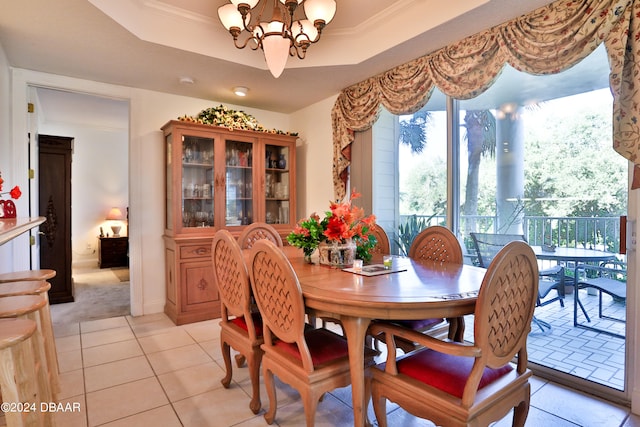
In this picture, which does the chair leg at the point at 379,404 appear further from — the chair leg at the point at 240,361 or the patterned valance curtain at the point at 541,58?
the patterned valance curtain at the point at 541,58

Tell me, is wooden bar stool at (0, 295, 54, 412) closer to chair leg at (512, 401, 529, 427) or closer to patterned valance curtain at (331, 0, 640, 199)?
chair leg at (512, 401, 529, 427)

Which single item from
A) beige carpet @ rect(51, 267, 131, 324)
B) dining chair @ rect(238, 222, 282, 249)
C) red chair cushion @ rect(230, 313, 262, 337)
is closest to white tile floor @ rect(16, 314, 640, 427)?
red chair cushion @ rect(230, 313, 262, 337)

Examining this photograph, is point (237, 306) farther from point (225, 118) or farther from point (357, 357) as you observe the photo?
point (225, 118)

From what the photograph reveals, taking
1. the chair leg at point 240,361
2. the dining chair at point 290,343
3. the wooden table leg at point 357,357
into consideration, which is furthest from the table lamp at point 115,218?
the wooden table leg at point 357,357

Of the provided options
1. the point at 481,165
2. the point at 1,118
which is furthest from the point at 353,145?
the point at 1,118

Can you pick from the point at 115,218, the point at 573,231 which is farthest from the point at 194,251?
the point at 115,218

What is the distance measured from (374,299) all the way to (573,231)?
1.78 metres

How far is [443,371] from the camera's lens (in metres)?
1.46

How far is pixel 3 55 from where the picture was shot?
9.07 feet

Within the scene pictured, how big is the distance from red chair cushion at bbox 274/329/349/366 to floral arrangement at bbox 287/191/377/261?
56 cm

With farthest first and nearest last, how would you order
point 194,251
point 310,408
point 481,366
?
point 194,251 → point 310,408 → point 481,366

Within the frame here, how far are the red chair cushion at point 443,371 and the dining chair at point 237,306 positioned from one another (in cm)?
83

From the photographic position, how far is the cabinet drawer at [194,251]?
11.6 feet

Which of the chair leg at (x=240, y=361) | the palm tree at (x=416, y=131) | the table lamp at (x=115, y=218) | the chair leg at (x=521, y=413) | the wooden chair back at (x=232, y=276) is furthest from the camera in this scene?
the table lamp at (x=115, y=218)
